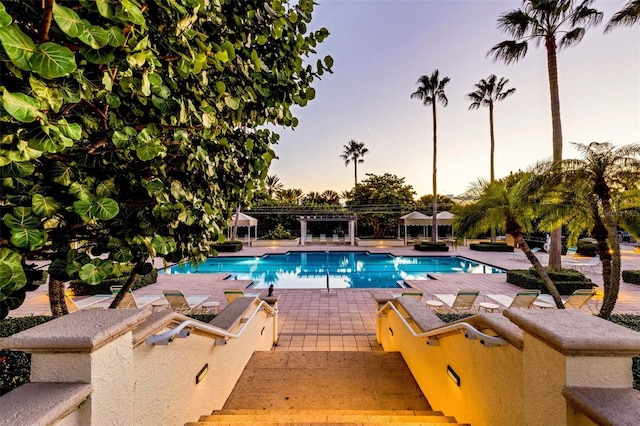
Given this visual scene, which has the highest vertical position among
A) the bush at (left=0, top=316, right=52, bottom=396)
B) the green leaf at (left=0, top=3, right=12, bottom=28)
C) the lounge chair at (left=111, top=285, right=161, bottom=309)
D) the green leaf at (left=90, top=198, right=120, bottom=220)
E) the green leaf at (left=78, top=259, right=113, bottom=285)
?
the green leaf at (left=0, top=3, right=12, bottom=28)

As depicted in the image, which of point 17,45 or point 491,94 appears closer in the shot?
point 17,45

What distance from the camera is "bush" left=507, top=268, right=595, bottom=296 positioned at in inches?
370

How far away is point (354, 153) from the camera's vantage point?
138 ft

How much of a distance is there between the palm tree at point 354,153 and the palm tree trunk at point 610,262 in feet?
120

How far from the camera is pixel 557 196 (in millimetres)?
6527

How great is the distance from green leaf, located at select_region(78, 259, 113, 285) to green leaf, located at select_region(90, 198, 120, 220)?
31 cm

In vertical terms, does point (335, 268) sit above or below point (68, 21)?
below

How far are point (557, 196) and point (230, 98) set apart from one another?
772cm

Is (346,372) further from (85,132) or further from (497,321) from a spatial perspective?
(85,132)

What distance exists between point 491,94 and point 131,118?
2774 cm

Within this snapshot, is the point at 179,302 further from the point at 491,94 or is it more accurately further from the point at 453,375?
the point at 491,94

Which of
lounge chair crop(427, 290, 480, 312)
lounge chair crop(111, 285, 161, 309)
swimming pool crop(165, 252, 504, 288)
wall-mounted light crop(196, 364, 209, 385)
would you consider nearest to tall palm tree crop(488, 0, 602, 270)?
lounge chair crop(427, 290, 480, 312)

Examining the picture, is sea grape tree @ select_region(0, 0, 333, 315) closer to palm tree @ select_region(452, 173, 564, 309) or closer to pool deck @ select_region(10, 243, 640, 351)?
pool deck @ select_region(10, 243, 640, 351)

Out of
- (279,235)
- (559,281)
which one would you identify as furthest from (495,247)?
(279,235)
